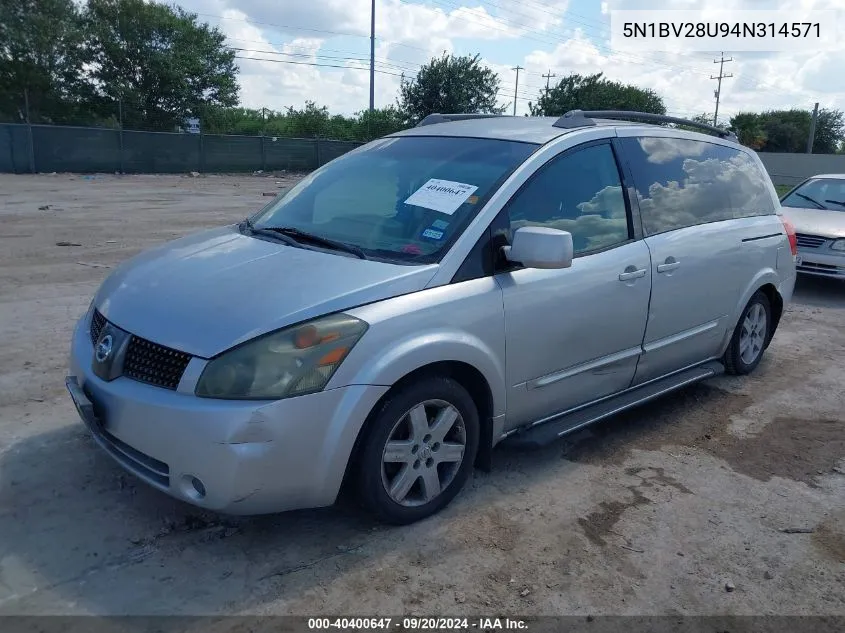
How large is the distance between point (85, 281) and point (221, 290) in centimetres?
523

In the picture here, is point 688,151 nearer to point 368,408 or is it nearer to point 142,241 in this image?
point 368,408

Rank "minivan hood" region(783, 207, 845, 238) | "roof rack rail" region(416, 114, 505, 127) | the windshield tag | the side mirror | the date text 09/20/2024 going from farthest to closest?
"minivan hood" region(783, 207, 845, 238) → "roof rack rail" region(416, 114, 505, 127) → the windshield tag → the side mirror → the date text 09/20/2024

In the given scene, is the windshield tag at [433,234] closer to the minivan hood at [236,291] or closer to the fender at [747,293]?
the minivan hood at [236,291]

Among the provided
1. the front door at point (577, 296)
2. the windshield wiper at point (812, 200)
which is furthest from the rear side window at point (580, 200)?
the windshield wiper at point (812, 200)

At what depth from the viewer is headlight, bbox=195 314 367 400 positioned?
274cm

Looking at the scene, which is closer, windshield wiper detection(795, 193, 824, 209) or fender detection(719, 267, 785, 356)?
fender detection(719, 267, 785, 356)

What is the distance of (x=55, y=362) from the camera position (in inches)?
196

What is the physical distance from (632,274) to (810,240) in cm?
622

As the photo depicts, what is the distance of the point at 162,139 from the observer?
2855cm

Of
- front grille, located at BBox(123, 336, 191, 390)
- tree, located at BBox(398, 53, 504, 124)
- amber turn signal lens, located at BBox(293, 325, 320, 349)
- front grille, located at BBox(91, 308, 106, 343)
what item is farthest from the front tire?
tree, located at BBox(398, 53, 504, 124)

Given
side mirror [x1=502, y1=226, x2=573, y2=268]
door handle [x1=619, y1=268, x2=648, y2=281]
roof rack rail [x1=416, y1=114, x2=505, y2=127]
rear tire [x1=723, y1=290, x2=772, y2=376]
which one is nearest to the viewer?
side mirror [x1=502, y1=226, x2=573, y2=268]

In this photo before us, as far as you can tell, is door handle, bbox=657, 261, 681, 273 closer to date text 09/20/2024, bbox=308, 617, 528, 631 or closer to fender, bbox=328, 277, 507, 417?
fender, bbox=328, 277, 507, 417

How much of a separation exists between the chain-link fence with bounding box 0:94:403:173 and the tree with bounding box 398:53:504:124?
1.31 metres

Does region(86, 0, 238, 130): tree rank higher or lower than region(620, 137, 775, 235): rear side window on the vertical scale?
higher
